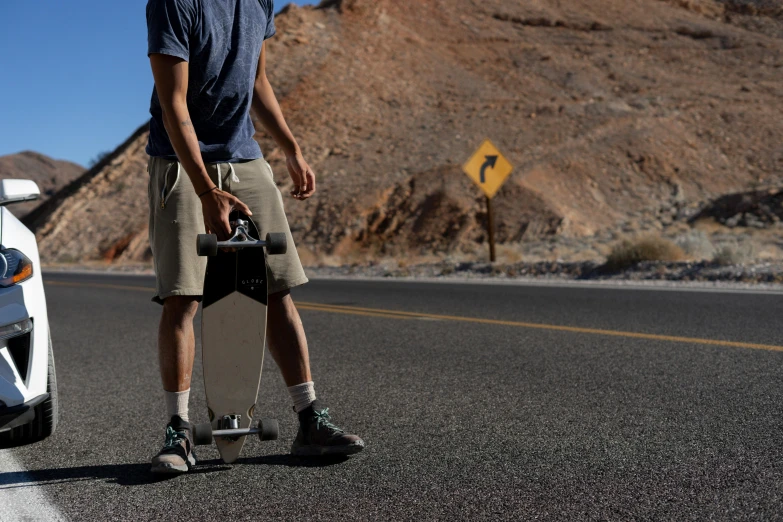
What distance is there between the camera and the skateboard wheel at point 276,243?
327cm

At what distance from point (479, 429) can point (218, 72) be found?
195 centimetres

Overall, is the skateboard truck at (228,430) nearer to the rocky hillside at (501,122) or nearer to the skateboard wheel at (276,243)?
the skateboard wheel at (276,243)

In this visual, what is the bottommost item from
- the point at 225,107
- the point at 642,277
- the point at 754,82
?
the point at 642,277

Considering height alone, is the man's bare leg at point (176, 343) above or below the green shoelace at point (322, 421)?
above

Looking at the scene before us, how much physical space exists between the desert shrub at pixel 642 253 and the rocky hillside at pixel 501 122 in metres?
8.70

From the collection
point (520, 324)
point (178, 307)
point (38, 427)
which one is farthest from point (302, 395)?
point (520, 324)

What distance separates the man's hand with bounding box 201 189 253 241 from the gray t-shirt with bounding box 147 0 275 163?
0.27 metres

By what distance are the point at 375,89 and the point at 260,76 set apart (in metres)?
35.5

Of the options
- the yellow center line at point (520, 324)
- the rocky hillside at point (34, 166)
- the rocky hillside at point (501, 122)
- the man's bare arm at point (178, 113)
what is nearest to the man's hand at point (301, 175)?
the man's bare arm at point (178, 113)

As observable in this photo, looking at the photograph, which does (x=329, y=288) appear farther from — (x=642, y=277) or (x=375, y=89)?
(x=375, y=89)

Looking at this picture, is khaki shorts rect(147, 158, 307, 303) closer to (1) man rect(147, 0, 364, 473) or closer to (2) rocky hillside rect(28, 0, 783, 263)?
(1) man rect(147, 0, 364, 473)

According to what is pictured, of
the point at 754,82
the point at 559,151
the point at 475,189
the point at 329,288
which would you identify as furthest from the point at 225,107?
the point at 754,82

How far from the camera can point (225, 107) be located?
140 inches

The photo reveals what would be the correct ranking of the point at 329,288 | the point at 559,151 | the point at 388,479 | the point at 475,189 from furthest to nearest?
1. the point at 559,151
2. the point at 475,189
3. the point at 329,288
4. the point at 388,479
